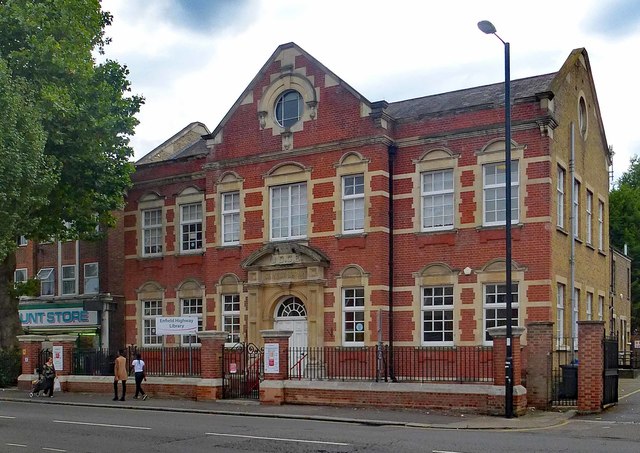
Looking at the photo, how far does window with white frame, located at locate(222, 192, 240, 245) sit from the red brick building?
8cm

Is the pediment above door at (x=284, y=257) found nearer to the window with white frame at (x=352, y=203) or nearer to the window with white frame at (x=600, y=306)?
the window with white frame at (x=352, y=203)

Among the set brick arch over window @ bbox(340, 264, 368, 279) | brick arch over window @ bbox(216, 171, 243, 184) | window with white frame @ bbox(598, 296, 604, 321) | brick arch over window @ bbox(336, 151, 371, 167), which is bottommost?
window with white frame @ bbox(598, 296, 604, 321)

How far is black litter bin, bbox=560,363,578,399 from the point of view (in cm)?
2122

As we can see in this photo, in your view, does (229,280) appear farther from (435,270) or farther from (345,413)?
(345,413)

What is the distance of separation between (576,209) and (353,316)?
8251 mm

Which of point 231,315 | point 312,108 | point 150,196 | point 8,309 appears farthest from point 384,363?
point 8,309

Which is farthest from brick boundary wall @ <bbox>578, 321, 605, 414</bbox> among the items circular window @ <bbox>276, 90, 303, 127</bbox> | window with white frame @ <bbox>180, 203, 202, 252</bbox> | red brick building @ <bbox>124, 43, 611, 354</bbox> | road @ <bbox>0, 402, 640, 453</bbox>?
window with white frame @ <bbox>180, 203, 202, 252</bbox>

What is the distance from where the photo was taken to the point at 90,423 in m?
18.9

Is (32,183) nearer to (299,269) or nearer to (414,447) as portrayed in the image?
(299,269)

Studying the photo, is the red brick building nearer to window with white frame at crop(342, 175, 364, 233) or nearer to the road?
window with white frame at crop(342, 175, 364, 233)

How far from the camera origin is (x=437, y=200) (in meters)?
27.5

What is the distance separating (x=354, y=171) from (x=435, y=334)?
5959 mm

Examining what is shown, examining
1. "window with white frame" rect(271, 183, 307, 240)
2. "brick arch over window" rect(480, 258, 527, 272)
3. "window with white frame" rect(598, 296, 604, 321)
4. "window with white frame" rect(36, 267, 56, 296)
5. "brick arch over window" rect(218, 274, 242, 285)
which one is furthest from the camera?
"window with white frame" rect(36, 267, 56, 296)

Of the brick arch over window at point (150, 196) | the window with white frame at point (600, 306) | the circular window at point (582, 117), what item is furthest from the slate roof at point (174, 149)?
the window with white frame at point (600, 306)
